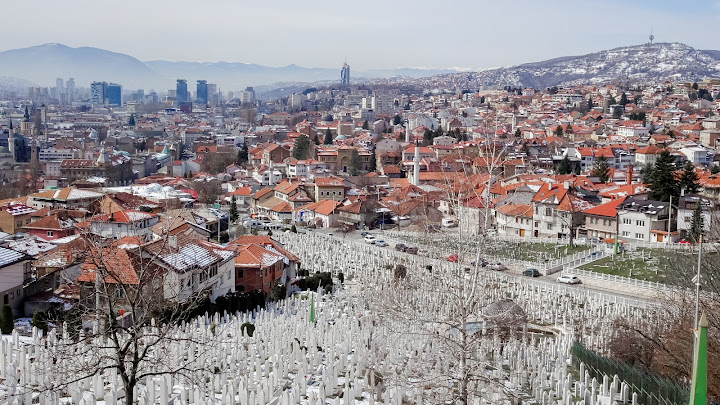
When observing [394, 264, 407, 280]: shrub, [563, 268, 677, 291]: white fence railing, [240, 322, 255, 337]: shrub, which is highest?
[240, 322, 255, 337]: shrub

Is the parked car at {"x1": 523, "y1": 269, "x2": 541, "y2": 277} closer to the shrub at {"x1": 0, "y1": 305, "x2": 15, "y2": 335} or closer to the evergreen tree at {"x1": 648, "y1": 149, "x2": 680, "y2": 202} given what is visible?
the evergreen tree at {"x1": 648, "y1": 149, "x2": 680, "y2": 202}

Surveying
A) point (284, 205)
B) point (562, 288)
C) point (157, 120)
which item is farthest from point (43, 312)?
point (157, 120)

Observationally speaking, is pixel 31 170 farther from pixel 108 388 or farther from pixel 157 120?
pixel 157 120

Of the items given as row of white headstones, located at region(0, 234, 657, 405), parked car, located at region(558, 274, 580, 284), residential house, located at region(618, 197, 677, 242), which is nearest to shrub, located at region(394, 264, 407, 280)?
row of white headstones, located at region(0, 234, 657, 405)

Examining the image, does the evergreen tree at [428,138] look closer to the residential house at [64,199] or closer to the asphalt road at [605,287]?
the residential house at [64,199]

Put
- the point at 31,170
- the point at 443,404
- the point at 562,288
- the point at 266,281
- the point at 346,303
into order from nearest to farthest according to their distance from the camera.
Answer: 1. the point at 443,404
2. the point at 346,303
3. the point at 266,281
4. the point at 562,288
5. the point at 31,170

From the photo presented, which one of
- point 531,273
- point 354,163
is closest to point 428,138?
point 354,163
